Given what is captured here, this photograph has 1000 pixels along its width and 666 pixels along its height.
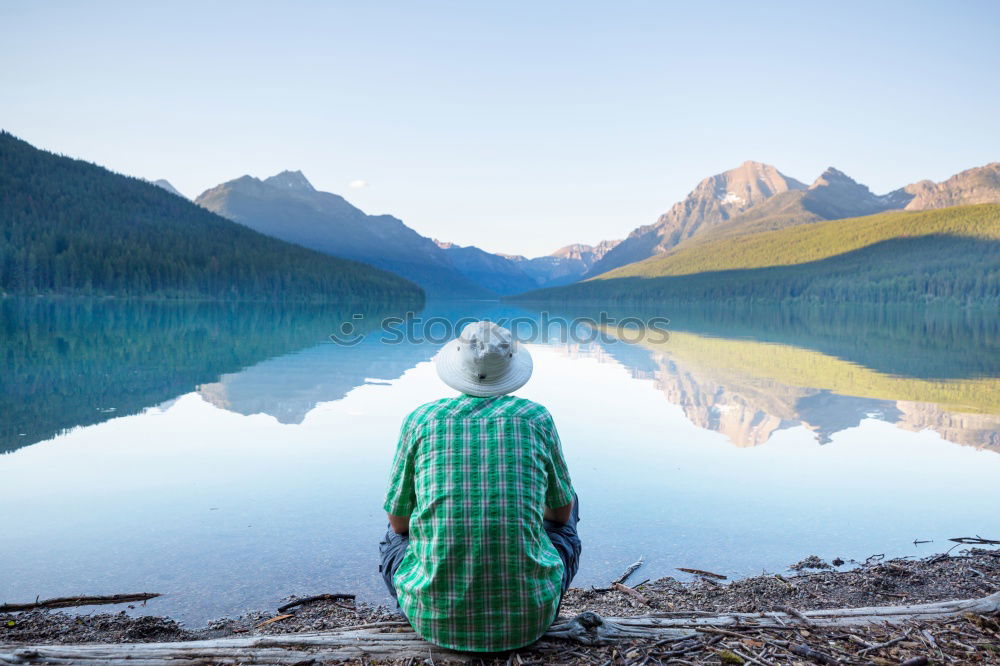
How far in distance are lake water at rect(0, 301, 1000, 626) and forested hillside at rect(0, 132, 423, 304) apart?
78175mm

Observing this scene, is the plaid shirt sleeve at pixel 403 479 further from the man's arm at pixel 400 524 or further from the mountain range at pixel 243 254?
the mountain range at pixel 243 254

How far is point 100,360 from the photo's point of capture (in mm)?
18500

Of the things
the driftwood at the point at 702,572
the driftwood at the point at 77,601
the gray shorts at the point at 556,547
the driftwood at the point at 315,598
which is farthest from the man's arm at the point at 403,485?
the driftwood at the point at 702,572

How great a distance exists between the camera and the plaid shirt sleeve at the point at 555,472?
3.10 metres

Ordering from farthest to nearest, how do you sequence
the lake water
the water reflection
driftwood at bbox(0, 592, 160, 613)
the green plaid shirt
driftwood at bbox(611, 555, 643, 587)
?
the water reflection, the lake water, driftwood at bbox(611, 555, 643, 587), driftwood at bbox(0, 592, 160, 613), the green plaid shirt

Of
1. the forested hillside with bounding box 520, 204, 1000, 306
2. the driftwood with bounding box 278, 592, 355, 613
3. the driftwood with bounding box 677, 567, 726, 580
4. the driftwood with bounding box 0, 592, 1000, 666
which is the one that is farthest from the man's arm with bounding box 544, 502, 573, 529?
the forested hillside with bounding box 520, 204, 1000, 306

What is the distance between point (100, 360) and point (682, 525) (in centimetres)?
1816

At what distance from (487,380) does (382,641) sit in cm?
150

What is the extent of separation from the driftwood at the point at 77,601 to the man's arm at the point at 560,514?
10.6 ft

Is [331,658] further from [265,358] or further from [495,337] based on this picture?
[265,358]

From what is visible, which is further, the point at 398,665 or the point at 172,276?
the point at 172,276

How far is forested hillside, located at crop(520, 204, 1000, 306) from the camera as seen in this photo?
12412cm

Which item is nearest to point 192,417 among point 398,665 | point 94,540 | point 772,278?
point 94,540

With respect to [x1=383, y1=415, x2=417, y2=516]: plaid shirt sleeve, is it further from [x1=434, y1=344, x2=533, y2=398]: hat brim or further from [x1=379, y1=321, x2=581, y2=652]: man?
[x1=434, y1=344, x2=533, y2=398]: hat brim
